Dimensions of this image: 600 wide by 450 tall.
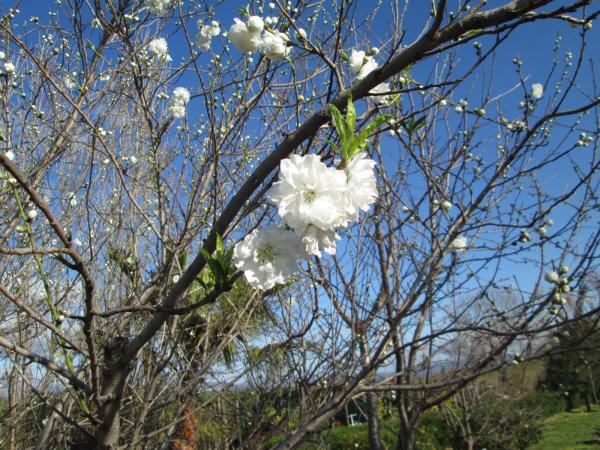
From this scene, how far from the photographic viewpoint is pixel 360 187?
3.50ft

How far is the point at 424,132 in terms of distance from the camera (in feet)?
13.8

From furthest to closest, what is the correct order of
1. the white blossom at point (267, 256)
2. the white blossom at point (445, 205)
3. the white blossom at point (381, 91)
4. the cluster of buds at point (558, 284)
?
1. the white blossom at point (445, 205)
2. the cluster of buds at point (558, 284)
3. the white blossom at point (381, 91)
4. the white blossom at point (267, 256)

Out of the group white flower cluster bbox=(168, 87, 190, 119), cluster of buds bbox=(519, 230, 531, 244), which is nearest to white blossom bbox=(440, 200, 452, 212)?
cluster of buds bbox=(519, 230, 531, 244)

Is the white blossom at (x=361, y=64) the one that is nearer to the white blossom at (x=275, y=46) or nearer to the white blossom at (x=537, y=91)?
the white blossom at (x=275, y=46)

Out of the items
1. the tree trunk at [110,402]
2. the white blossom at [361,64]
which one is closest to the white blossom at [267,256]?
the tree trunk at [110,402]

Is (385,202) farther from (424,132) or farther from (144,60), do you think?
(144,60)

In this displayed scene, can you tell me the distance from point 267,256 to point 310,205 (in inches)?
8.2

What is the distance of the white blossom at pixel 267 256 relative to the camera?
113cm

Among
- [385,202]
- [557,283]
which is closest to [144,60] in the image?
[385,202]

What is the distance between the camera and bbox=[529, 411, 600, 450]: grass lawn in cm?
1241

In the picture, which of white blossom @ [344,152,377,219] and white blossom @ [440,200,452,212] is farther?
white blossom @ [440,200,452,212]

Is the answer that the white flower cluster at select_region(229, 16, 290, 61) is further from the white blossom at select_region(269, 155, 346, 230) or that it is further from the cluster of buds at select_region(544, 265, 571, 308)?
the cluster of buds at select_region(544, 265, 571, 308)

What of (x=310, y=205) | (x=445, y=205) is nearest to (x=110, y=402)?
(x=310, y=205)

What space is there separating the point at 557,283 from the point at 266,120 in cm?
231
